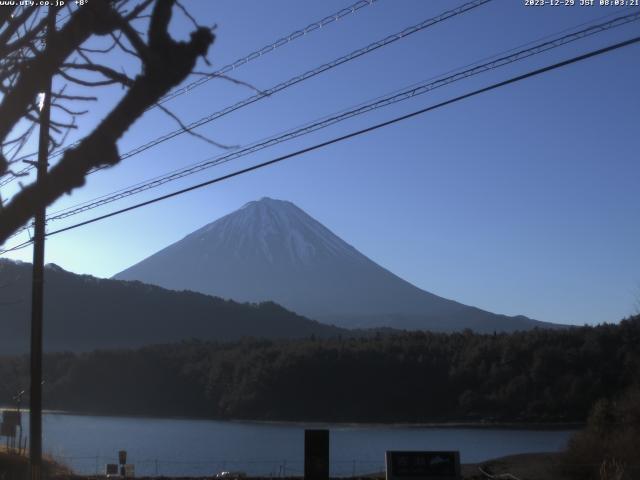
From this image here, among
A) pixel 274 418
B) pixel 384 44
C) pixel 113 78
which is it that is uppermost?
pixel 384 44

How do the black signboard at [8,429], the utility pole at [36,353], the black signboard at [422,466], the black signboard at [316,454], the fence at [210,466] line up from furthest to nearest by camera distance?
the fence at [210,466], the black signboard at [8,429], the utility pole at [36,353], the black signboard at [422,466], the black signboard at [316,454]

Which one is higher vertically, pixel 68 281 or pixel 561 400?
pixel 68 281

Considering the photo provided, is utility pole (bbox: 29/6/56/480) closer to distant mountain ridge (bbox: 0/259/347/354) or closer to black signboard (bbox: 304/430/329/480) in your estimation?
black signboard (bbox: 304/430/329/480)

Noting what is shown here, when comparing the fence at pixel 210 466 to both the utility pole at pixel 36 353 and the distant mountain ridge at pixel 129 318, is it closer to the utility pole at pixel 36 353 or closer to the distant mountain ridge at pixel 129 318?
the utility pole at pixel 36 353

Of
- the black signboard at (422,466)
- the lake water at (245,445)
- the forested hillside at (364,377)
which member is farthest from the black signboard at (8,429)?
the forested hillside at (364,377)

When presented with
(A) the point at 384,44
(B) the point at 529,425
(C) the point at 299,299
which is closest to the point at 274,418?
(B) the point at 529,425

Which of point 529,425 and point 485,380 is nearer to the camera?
point 529,425

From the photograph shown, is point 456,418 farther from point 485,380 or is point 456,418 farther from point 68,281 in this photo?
point 68,281
